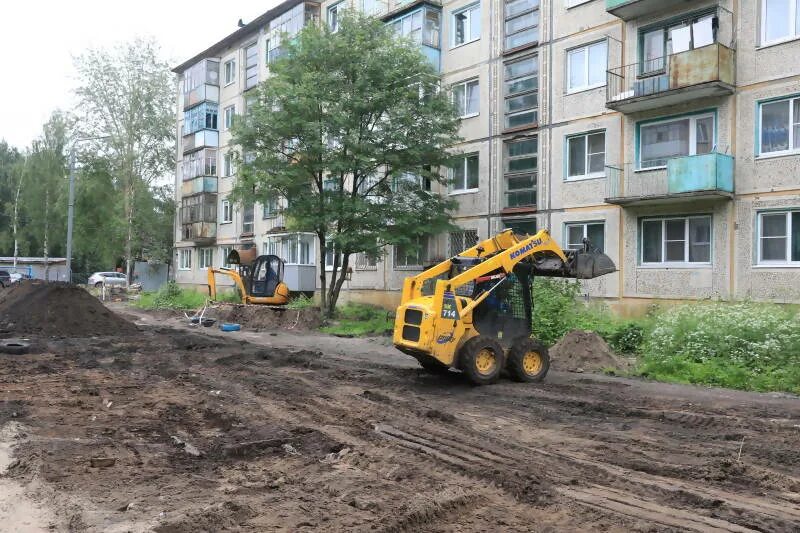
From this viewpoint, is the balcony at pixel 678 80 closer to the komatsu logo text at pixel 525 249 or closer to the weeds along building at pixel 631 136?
the weeds along building at pixel 631 136

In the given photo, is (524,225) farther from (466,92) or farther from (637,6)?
(637,6)

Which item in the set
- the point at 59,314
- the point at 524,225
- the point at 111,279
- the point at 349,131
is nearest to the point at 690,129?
the point at 524,225

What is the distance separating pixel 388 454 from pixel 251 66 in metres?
35.6

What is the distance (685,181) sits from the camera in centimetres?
1764

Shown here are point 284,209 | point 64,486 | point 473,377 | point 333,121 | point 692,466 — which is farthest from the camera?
point 284,209

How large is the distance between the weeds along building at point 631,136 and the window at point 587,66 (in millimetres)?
43

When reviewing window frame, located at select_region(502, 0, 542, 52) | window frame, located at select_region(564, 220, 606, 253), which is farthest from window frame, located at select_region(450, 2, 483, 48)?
window frame, located at select_region(564, 220, 606, 253)

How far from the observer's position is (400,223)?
21.6 m

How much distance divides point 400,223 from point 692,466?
51.8ft

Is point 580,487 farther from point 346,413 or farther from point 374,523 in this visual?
point 346,413

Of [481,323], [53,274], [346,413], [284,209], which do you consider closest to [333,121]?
[284,209]

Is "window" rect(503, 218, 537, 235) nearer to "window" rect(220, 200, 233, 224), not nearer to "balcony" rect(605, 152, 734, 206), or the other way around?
"balcony" rect(605, 152, 734, 206)

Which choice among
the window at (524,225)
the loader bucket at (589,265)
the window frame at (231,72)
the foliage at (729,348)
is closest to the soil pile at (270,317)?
the window at (524,225)

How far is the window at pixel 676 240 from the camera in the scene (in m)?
18.4
